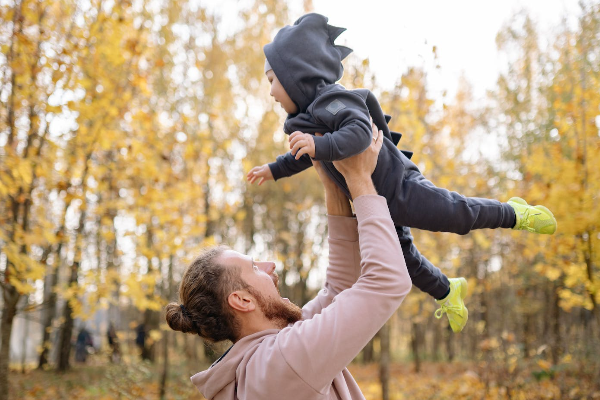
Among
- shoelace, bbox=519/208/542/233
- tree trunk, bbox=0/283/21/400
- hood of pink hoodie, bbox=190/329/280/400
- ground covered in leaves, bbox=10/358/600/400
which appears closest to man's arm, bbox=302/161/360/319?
hood of pink hoodie, bbox=190/329/280/400

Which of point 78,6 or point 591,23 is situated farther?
point 78,6

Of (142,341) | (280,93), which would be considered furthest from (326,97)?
(142,341)

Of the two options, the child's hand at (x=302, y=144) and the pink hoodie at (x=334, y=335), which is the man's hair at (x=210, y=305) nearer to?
the pink hoodie at (x=334, y=335)

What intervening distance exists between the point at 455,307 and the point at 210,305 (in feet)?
3.58

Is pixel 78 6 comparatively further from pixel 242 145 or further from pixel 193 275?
pixel 242 145

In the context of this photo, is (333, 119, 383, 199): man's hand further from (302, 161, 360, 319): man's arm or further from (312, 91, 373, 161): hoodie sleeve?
(302, 161, 360, 319): man's arm

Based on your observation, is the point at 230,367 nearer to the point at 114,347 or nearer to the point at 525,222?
the point at 525,222

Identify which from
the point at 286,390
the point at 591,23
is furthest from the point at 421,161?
the point at 286,390

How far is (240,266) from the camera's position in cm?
177

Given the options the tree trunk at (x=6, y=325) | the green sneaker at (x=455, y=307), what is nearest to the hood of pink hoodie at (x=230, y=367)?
the green sneaker at (x=455, y=307)

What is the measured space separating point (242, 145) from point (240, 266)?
11.7m

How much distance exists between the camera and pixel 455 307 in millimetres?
2137

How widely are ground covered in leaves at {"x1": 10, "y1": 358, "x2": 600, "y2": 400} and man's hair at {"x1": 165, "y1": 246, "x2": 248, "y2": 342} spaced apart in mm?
5510

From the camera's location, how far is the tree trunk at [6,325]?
16.7 feet
